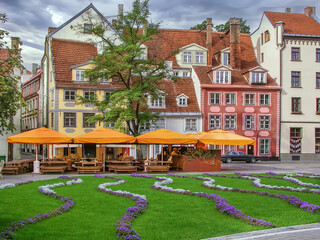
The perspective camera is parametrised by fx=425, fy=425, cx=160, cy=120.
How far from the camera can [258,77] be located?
5000cm

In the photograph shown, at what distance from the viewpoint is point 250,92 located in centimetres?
4984

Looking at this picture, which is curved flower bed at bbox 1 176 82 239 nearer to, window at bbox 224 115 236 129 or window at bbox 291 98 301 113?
window at bbox 224 115 236 129

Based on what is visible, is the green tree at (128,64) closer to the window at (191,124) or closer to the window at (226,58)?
the window at (191,124)

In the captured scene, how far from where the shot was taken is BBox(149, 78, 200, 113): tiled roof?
4758 centimetres

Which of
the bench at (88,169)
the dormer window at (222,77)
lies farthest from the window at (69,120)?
the bench at (88,169)

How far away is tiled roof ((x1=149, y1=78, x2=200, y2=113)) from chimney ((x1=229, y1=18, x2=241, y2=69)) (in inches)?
240

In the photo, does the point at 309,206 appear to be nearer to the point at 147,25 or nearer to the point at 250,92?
the point at 147,25

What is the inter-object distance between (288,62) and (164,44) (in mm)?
15730

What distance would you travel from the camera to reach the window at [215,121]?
48750 mm

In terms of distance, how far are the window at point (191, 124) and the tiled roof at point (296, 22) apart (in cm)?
1545

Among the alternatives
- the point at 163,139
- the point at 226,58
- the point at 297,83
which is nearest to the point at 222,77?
the point at 226,58

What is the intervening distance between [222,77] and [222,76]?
117 millimetres

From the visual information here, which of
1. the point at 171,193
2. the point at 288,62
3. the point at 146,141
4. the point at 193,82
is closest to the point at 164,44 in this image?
the point at 193,82

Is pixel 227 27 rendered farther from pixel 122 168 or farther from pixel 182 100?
pixel 122 168
